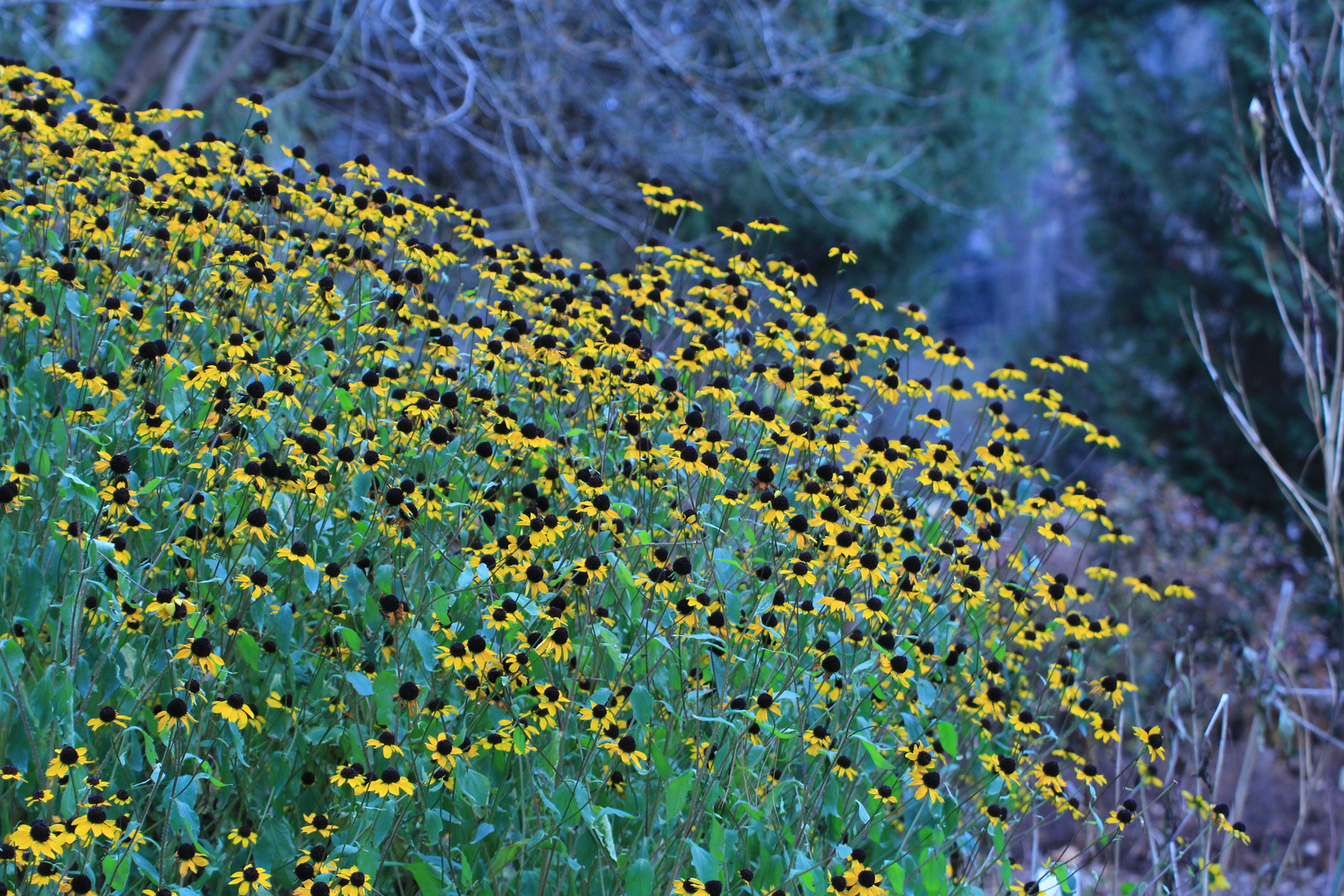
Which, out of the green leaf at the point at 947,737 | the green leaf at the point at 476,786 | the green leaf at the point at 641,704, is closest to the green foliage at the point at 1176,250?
the green leaf at the point at 947,737

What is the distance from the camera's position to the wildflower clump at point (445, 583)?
2428 millimetres

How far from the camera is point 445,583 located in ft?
9.44

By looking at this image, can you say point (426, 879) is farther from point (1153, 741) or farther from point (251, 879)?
point (1153, 741)

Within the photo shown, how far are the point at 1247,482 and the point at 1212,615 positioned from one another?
2.41 metres

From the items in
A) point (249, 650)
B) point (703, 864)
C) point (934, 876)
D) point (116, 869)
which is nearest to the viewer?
point (116, 869)

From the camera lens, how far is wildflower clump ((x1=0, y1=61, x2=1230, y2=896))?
243 centimetres

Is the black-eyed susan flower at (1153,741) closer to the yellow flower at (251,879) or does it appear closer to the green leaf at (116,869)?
the yellow flower at (251,879)

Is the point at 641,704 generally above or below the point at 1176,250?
below

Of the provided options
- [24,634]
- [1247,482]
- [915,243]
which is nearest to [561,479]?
[24,634]

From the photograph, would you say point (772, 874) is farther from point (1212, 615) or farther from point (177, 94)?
point (177, 94)

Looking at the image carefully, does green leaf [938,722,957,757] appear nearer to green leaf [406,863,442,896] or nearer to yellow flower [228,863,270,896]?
green leaf [406,863,442,896]

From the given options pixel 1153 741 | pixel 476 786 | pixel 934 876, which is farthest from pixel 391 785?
pixel 1153 741

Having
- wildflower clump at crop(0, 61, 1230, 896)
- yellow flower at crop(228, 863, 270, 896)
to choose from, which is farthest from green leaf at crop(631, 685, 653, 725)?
yellow flower at crop(228, 863, 270, 896)

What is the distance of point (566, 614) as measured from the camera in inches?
103
